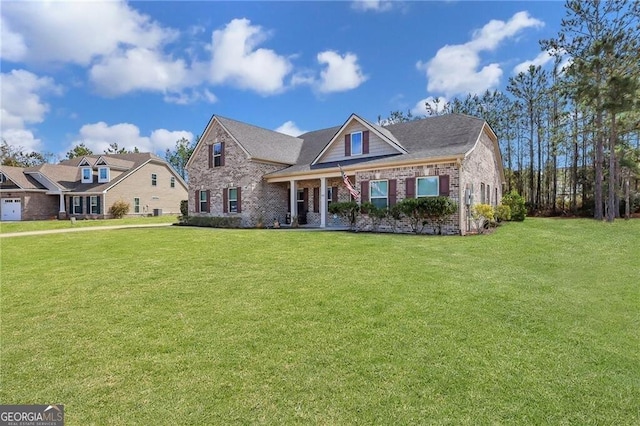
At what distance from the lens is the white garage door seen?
30016 millimetres

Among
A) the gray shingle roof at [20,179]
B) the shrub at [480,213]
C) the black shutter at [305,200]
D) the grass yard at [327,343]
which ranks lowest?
the grass yard at [327,343]

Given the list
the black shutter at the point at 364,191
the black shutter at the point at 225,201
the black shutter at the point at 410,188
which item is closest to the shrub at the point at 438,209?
the black shutter at the point at 410,188

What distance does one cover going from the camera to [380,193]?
15.8 metres

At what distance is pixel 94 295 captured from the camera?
225 inches

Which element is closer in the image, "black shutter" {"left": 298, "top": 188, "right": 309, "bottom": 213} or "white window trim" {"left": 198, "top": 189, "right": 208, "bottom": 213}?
"black shutter" {"left": 298, "top": 188, "right": 309, "bottom": 213}

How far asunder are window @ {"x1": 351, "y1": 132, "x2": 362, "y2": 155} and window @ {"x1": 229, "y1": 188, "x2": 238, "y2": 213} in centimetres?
804

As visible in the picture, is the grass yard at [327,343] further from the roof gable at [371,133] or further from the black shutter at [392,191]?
the roof gable at [371,133]

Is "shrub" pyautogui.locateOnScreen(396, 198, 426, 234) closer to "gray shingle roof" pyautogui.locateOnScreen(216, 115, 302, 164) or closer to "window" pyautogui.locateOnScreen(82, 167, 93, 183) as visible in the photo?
A: "gray shingle roof" pyautogui.locateOnScreen(216, 115, 302, 164)

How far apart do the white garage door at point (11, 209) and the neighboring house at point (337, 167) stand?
62.4 ft

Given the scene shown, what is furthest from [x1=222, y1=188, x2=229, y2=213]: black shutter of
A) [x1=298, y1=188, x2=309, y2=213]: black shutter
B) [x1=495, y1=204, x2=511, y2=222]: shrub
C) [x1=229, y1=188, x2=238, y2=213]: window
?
[x1=495, y1=204, x2=511, y2=222]: shrub

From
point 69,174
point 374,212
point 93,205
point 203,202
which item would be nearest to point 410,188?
point 374,212

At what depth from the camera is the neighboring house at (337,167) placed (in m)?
14.4

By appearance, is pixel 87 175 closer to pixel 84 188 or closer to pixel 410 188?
pixel 84 188

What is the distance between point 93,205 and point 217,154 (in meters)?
16.9
